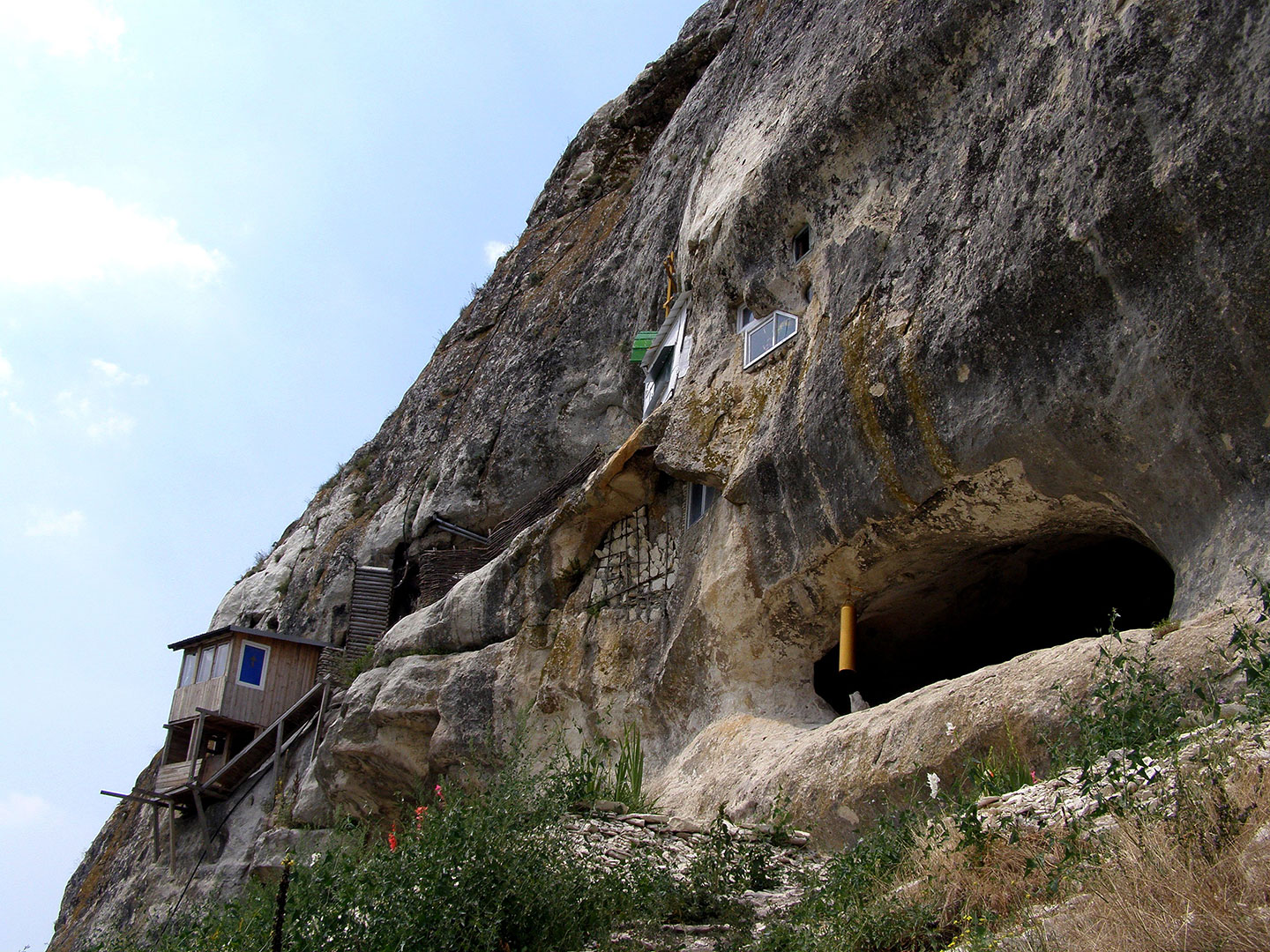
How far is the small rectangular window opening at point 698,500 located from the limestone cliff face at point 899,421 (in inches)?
6.3

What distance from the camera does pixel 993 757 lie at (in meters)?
6.45

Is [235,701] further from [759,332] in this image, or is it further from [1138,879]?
[1138,879]

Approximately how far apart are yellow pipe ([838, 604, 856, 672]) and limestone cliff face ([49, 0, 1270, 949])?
169 mm

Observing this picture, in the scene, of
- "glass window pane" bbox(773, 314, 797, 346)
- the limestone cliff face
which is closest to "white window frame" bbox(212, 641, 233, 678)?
the limestone cliff face

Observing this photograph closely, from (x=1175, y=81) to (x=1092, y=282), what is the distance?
4.18ft

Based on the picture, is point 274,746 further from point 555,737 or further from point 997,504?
point 997,504

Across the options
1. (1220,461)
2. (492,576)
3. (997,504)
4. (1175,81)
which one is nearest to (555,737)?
(492,576)

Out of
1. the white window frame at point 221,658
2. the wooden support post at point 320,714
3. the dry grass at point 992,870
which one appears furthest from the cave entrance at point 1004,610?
the white window frame at point 221,658

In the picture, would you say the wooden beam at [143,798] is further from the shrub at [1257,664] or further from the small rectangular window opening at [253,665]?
the shrub at [1257,664]

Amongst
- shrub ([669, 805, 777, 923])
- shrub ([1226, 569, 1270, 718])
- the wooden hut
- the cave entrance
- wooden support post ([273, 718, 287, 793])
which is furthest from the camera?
the wooden hut

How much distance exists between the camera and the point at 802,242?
1084 cm

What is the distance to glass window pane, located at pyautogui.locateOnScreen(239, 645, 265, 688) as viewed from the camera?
2014cm

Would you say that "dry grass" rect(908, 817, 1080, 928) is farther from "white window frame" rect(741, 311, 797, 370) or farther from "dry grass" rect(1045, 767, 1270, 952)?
"white window frame" rect(741, 311, 797, 370)

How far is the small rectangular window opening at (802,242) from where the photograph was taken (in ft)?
35.2
